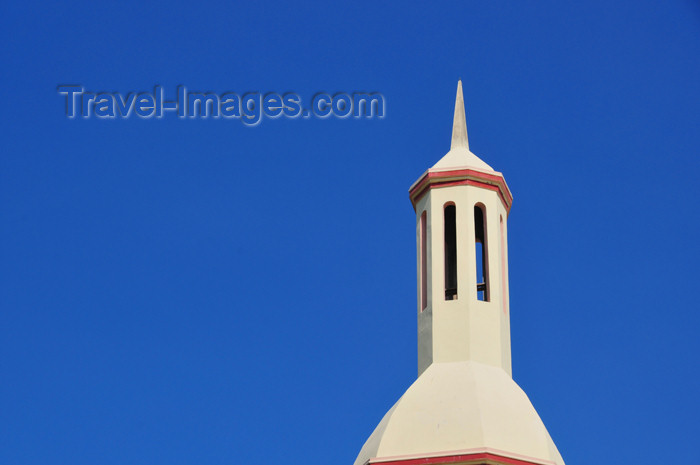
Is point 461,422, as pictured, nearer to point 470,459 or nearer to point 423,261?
point 470,459

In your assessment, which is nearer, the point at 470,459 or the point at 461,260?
the point at 470,459

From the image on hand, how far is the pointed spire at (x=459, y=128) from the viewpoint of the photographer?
72.5 ft

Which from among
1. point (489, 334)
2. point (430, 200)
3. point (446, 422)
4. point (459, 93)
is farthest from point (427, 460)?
point (459, 93)

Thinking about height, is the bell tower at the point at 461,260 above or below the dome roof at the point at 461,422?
above

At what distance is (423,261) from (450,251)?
0.70m

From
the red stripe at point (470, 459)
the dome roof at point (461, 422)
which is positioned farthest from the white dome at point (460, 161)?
the red stripe at point (470, 459)

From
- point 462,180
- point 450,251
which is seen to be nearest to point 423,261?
point 450,251

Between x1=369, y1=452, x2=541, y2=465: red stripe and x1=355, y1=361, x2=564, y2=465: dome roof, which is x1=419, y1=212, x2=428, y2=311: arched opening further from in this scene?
x1=369, y1=452, x2=541, y2=465: red stripe

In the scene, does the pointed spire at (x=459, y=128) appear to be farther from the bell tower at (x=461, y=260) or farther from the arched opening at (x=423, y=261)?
the arched opening at (x=423, y=261)

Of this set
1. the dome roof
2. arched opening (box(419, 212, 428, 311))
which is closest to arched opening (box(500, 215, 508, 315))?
arched opening (box(419, 212, 428, 311))

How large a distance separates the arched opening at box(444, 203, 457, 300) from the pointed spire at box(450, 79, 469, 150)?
3.99 ft

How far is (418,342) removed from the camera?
20.3 metres

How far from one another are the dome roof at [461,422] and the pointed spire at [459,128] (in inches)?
176

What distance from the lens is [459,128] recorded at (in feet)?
72.9
